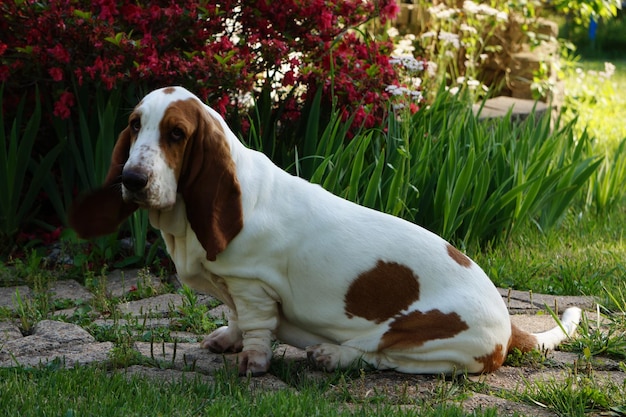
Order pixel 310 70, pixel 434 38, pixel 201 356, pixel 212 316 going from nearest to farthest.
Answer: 1. pixel 201 356
2. pixel 212 316
3. pixel 310 70
4. pixel 434 38

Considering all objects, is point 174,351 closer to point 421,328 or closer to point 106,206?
point 106,206

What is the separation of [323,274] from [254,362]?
16.8 inches

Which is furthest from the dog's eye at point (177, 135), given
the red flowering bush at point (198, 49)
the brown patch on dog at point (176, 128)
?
the red flowering bush at point (198, 49)

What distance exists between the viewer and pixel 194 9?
16.8 ft

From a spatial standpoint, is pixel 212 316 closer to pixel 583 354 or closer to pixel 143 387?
pixel 143 387

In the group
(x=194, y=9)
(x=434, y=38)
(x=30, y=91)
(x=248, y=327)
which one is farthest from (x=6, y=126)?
(x=434, y=38)

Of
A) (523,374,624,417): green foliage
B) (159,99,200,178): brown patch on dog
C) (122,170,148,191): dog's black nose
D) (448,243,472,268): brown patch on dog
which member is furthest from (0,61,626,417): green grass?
(159,99,200,178): brown patch on dog

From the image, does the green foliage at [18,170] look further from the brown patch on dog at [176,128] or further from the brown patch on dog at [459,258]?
the brown patch on dog at [459,258]

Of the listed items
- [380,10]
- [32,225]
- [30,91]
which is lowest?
[32,225]

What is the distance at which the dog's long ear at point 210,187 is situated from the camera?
3305 mm

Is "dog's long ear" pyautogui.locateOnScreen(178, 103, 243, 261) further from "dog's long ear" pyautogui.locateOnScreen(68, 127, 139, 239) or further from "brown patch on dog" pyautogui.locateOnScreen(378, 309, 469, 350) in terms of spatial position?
"brown patch on dog" pyautogui.locateOnScreen(378, 309, 469, 350)

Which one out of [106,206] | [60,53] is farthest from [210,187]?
[60,53]

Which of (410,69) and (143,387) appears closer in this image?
(143,387)

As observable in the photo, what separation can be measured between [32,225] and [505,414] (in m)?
3.45
